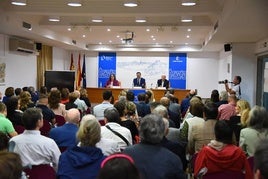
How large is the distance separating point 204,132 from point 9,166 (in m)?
3.33

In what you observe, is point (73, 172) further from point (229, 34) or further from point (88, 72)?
point (88, 72)

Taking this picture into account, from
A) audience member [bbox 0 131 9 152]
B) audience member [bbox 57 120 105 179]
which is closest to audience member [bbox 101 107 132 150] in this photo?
audience member [bbox 57 120 105 179]

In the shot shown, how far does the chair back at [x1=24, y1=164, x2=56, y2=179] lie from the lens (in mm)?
3242

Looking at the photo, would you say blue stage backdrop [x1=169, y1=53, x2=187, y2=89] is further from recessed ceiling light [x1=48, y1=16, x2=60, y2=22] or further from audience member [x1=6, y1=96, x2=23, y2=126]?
audience member [x1=6, y1=96, x2=23, y2=126]

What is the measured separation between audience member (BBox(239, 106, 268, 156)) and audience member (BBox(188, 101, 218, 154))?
0.42m

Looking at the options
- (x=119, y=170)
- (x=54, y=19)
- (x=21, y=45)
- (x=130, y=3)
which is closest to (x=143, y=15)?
(x=130, y=3)

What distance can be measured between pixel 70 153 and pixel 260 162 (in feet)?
5.72

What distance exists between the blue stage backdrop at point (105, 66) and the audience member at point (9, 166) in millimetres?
18277

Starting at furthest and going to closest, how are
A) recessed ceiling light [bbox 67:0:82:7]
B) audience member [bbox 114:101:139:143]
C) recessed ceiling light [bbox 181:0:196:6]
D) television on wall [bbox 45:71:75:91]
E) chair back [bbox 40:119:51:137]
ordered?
1. television on wall [bbox 45:71:75:91]
2. recessed ceiling light [bbox 67:0:82:7]
3. recessed ceiling light [bbox 181:0:196:6]
4. chair back [bbox 40:119:51:137]
5. audience member [bbox 114:101:139:143]

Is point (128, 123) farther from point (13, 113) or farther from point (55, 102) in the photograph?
point (55, 102)

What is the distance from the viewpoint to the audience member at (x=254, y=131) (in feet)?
13.8

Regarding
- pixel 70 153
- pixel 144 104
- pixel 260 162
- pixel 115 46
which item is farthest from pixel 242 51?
pixel 260 162

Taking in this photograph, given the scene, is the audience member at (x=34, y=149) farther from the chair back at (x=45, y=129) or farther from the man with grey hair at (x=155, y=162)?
the chair back at (x=45, y=129)

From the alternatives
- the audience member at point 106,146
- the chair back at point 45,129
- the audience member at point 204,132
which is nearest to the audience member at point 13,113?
the chair back at point 45,129
